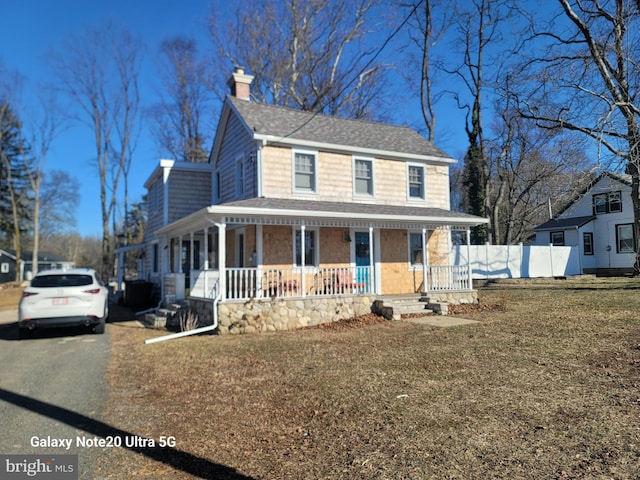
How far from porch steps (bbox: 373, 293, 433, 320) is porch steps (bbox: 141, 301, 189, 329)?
19.0 feet

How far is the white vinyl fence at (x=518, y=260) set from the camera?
76.7ft

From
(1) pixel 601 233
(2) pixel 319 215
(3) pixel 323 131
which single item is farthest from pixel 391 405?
(1) pixel 601 233

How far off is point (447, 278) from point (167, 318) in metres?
9.11

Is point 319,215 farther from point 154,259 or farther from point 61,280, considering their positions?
point 154,259

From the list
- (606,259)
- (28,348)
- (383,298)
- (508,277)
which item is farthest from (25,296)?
(606,259)

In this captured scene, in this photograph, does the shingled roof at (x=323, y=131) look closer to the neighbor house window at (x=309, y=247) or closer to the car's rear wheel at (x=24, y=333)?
the neighbor house window at (x=309, y=247)

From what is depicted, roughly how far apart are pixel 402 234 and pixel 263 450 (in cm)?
1249

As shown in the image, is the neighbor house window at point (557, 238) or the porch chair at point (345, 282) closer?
the porch chair at point (345, 282)

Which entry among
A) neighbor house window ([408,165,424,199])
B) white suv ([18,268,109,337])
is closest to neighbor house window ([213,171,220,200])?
neighbor house window ([408,165,424,199])

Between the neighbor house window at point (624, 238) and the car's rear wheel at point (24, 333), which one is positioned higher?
the neighbor house window at point (624, 238)

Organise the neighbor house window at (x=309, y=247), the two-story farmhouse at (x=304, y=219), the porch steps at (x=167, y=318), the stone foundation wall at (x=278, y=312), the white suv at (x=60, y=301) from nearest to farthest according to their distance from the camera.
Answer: the white suv at (x=60, y=301) < the stone foundation wall at (x=278, y=312) < the two-story farmhouse at (x=304, y=219) < the porch steps at (x=167, y=318) < the neighbor house window at (x=309, y=247)

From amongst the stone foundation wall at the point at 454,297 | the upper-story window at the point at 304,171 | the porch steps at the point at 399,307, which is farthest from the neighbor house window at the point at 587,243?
the upper-story window at the point at 304,171

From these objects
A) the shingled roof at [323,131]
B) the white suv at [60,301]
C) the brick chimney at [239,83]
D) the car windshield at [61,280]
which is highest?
the brick chimney at [239,83]

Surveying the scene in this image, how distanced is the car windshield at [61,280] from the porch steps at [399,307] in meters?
7.70
